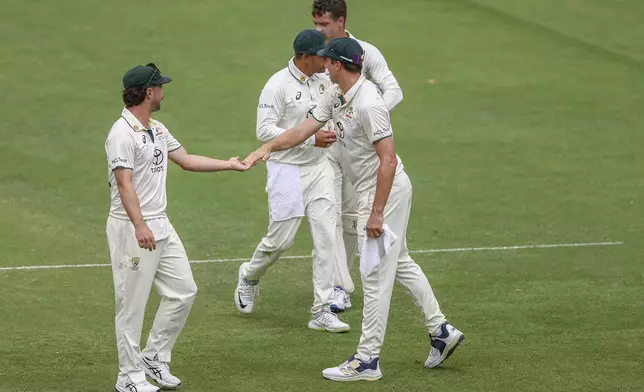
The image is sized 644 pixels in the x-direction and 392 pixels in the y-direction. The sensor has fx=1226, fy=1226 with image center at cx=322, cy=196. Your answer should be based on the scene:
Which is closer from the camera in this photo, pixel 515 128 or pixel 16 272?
pixel 16 272

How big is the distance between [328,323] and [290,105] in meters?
1.94

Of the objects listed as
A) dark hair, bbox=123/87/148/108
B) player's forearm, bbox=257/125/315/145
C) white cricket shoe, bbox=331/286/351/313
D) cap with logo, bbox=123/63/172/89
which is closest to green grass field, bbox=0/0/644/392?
white cricket shoe, bbox=331/286/351/313

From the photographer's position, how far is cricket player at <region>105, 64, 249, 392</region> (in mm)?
8531

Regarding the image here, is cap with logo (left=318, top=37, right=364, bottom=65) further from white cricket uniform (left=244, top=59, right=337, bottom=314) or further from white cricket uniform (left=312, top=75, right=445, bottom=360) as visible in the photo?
white cricket uniform (left=244, top=59, right=337, bottom=314)

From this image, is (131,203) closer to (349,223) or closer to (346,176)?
(346,176)

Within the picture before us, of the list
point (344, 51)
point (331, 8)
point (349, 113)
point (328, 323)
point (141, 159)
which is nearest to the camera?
point (141, 159)

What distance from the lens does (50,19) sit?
20.2m

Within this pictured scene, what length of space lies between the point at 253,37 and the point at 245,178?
4899 mm

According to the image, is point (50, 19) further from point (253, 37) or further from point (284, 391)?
point (284, 391)

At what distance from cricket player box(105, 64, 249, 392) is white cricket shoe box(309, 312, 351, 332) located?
191 centimetres

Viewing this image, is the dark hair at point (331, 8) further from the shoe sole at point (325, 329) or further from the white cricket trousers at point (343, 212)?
the shoe sole at point (325, 329)

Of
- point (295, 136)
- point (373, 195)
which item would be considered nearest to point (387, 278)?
point (373, 195)

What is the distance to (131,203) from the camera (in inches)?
332

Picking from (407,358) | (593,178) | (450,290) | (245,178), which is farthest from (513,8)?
(407,358)
